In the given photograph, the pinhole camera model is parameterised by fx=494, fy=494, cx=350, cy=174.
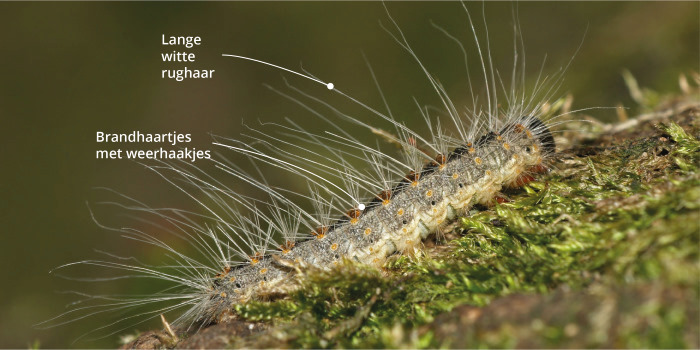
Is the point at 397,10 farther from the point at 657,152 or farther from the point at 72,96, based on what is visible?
the point at 657,152

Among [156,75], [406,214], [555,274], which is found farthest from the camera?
[156,75]

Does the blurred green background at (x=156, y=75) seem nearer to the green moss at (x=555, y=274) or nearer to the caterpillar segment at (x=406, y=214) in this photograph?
the caterpillar segment at (x=406, y=214)

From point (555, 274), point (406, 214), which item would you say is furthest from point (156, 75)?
point (555, 274)

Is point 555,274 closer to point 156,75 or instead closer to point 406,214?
point 406,214

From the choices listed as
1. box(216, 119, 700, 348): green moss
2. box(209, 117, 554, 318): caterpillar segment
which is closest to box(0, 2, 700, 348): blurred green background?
box(209, 117, 554, 318): caterpillar segment

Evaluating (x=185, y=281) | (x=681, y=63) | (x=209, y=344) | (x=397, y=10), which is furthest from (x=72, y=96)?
(x=681, y=63)

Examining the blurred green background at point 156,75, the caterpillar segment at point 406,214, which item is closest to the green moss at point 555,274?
the caterpillar segment at point 406,214

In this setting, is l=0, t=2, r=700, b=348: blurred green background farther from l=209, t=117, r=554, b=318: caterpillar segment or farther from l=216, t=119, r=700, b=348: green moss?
l=216, t=119, r=700, b=348: green moss
